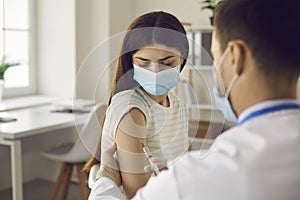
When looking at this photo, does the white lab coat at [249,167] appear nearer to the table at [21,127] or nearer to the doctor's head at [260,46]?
the doctor's head at [260,46]

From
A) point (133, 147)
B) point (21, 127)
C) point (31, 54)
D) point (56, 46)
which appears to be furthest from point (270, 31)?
point (31, 54)

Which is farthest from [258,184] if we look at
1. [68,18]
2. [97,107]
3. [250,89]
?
[68,18]

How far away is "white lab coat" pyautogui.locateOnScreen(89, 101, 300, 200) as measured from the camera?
649mm

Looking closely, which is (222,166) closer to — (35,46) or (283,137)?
(283,137)

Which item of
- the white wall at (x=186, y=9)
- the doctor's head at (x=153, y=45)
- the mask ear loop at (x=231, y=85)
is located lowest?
the mask ear loop at (x=231, y=85)

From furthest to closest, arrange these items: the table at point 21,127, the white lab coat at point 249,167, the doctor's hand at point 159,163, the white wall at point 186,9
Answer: the white wall at point 186,9, the table at point 21,127, the doctor's hand at point 159,163, the white lab coat at point 249,167

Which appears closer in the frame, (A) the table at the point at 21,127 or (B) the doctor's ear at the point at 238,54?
(B) the doctor's ear at the point at 238,54

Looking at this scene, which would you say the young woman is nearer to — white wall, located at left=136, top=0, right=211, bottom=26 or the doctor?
the doctor

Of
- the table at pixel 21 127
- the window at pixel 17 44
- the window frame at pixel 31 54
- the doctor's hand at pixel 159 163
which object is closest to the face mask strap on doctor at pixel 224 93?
the doctor's hand at pixel 159 163

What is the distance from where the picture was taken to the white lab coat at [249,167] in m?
0.65

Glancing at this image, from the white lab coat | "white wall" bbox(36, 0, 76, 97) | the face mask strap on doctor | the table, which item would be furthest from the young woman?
"white wall" bbox(36, 0, 76, 97)

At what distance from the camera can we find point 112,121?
1028 mm

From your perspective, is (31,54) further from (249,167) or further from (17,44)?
(249,167)

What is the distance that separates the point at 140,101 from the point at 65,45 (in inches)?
112
